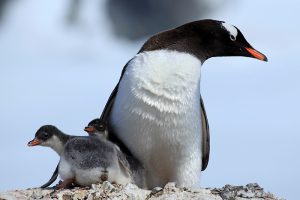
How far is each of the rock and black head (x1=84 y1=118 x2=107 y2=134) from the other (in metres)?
0.64

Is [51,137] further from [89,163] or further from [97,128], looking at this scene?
[89,163]

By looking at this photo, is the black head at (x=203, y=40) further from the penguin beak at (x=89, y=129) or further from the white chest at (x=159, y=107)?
the penguin beak at (x=89, y=129)

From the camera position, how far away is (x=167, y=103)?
26.0ft

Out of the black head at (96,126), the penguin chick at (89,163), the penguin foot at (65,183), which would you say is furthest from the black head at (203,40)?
the penguin foot at (65,183)

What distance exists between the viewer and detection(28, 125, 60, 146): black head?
795 centimetres

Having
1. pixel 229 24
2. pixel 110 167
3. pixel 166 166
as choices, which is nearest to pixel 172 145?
pixel 166 166

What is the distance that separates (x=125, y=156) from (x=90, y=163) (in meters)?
0.58

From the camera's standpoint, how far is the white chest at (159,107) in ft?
26.0

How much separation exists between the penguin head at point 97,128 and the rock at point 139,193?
617 mm

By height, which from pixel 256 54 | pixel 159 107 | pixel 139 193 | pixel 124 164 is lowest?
pixel 139 193

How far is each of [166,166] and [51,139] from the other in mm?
1084

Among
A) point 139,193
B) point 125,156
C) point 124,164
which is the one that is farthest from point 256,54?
point 139,193

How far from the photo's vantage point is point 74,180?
7520 mm

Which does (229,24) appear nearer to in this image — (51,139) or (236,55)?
(236,55)
